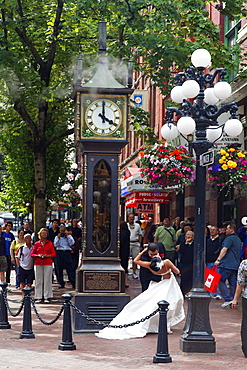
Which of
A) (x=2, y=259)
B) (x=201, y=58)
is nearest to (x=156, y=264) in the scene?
(x=201, y=58)

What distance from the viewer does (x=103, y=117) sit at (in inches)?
459

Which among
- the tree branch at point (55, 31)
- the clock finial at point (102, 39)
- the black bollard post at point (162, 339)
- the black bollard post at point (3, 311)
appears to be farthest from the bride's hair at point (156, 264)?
the tree branch at point (55, 31)

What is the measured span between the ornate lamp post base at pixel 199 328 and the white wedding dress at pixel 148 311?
165 cm

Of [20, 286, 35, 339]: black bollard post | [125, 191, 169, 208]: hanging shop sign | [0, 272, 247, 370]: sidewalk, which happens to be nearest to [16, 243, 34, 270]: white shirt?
[0, 272, 247, 370]: sidewalk

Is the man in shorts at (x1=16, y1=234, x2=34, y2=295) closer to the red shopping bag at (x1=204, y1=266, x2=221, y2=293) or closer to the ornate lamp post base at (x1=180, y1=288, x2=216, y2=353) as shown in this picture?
the red shopping bag at (x1=204, y1=266, x2=221, y2=293)

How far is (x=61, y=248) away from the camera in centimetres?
1850

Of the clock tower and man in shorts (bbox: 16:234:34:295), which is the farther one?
man in shorts (bbox: 16:234:34:295)

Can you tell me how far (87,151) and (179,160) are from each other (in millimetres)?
4659

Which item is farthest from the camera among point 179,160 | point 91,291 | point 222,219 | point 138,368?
point 222,219

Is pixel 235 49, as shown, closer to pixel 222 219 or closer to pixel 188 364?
pixel 222 219

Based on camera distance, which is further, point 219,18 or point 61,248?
point 219,18

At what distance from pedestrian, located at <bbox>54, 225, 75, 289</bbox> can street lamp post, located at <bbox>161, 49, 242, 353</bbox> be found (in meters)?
8.85

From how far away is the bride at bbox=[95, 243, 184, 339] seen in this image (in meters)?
10.8

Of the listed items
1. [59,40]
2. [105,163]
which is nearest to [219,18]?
[59,40]
